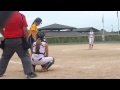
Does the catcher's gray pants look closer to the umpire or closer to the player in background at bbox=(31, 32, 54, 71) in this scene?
the umpire

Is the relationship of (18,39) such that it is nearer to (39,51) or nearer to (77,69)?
(39,51)

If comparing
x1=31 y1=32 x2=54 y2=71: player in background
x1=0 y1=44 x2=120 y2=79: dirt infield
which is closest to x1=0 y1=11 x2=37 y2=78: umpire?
x1=0 y1=44 x2=120 y2=79: dirt infield

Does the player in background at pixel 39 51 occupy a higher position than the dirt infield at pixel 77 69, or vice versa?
the player in background at pixel 39 51

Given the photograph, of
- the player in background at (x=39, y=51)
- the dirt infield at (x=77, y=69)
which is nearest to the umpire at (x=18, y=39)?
the dirt infield at (x=77, y=69)

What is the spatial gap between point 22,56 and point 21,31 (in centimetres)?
63

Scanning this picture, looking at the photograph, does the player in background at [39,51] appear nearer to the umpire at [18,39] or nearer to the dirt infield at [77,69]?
the dirt infield at [77,69]

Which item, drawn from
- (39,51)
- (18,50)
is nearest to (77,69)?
(39,51)

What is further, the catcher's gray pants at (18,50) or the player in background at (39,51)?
the player in background at (39,51)

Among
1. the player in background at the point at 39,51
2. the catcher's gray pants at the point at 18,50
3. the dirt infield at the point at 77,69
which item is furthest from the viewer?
the player in background at the point at 39,51

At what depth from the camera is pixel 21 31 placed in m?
7.38
